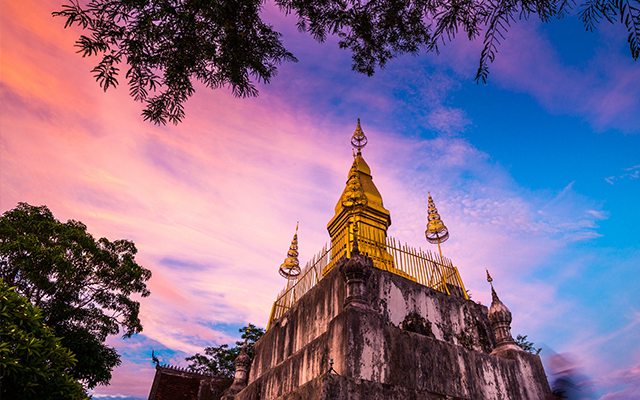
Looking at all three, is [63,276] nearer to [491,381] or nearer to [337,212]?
[337,212]

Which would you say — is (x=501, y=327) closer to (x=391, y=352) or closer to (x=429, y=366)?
(x=429, y=366)

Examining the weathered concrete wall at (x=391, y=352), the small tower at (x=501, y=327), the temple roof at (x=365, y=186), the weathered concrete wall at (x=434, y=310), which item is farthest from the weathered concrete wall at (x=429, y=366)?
the temple roof at (x=365, y=186)

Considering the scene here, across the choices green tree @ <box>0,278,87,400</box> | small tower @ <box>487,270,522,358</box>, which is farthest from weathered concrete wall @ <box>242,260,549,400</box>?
green tree @ <box>0,278,87,400</box>

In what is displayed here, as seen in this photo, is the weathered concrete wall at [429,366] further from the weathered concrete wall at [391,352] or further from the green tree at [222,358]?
the green tree at [222,358]

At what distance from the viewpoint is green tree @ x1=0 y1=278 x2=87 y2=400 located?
5.33m

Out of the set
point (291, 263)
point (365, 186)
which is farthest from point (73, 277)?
point (365, 186)

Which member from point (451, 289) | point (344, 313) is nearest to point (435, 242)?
point (451, 289)

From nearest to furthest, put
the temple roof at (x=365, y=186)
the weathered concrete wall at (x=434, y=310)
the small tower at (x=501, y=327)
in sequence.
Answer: the weathered concrete wall at (x=434, y=310), the small tower at (x=501, y=327), the temple roof at (x=365, y=186)

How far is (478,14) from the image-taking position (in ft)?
15.2

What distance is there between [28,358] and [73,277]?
1118 centimetres

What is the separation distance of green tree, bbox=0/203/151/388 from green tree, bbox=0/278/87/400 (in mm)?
9285

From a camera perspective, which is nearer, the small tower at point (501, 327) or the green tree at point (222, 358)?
the small tower at point (501, 327)

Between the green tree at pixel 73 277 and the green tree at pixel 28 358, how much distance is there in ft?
30.5

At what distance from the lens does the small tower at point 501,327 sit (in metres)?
8.71
